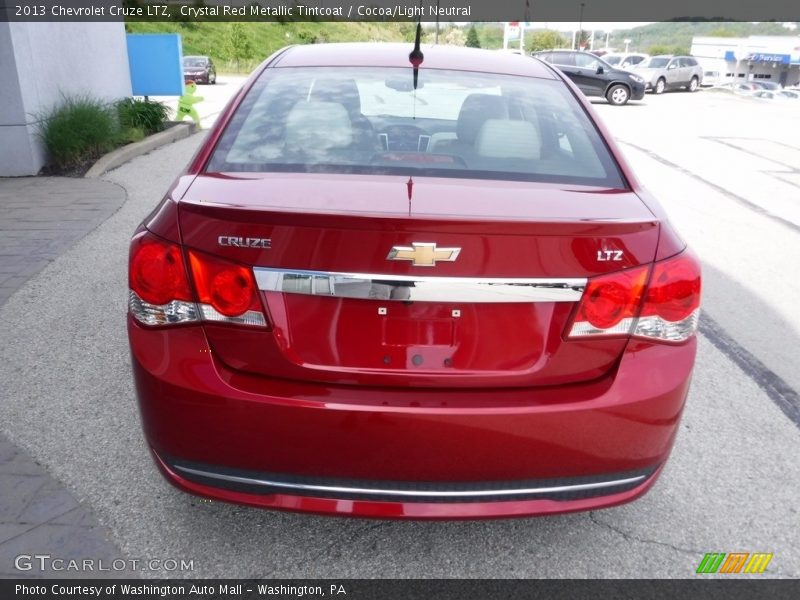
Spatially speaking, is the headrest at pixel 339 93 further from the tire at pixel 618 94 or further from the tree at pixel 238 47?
the tree at pixel 238 47

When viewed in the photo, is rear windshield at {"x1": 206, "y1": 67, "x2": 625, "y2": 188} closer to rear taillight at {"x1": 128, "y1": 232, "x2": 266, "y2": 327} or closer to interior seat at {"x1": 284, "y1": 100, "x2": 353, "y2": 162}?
interior seat at {"x1": 284, "y1": 100, "x2": 353, "y2": 162}

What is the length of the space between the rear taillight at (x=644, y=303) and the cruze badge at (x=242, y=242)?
2.96ft

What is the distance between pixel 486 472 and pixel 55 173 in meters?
8.52

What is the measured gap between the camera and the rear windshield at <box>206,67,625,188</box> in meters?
2.48

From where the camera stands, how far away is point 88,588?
2316 mm

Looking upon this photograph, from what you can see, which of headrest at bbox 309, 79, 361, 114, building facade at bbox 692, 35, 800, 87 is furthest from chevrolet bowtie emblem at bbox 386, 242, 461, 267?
building facade at bbox 692, 35, 800, 87

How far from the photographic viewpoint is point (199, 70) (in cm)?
3152

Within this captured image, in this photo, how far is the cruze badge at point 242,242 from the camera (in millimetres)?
2002

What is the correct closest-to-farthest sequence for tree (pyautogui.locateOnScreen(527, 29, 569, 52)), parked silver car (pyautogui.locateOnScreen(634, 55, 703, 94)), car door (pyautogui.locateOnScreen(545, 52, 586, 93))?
car door (pyautogui.locateOnScreen(545, 52, 586, 93))
parked silver car (pyautogui.locateOnScreen(634, 55, 703, 94))
tree (pyautogui.locateOnScreen(527, 29, 569, 52))

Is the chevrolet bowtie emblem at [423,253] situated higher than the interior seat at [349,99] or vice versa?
the interior seat at [349,99]

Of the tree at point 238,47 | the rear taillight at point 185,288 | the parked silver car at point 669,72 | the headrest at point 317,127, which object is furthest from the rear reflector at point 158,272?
the tree at point 238,47

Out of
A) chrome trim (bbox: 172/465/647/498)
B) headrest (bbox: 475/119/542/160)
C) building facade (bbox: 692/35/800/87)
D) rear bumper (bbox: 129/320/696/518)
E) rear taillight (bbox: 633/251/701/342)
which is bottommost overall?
building facade (bbox: 692/35/800/87)

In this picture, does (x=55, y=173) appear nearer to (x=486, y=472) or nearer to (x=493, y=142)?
(x=493, y=142)

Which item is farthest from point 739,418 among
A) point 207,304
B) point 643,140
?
point 643,140
